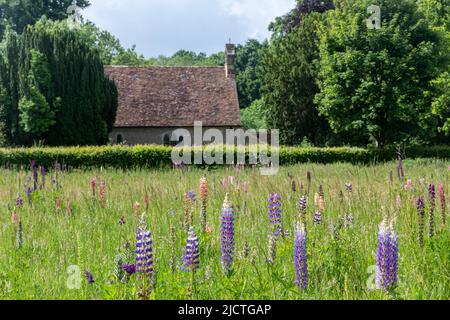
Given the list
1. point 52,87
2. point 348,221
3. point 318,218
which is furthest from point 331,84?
point 318,218

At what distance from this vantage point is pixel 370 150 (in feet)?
80.9

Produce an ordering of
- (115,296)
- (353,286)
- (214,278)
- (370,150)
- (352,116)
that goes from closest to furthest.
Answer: (115,296) → (214,278) → (353,286) → (370,150) → (352,116)

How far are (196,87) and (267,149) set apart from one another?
18.7 metres

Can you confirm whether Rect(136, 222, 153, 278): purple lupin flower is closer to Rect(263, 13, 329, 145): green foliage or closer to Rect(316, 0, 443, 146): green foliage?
Rect(316, 0, 443, 146): green foliage

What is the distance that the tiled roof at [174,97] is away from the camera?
124 feet

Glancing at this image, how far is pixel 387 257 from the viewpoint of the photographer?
3133mm

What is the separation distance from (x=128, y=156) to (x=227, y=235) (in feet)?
64.9

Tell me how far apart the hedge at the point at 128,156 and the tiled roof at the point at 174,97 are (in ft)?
46.5

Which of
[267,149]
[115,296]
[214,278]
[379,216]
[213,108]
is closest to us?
[115,296]

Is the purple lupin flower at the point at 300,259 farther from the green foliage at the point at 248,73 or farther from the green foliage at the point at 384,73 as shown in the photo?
the green foliage at the point at 248,73

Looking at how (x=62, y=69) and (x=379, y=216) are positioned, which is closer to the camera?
(x=379, y=216)

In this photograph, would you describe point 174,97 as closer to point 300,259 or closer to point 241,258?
point 241,258
